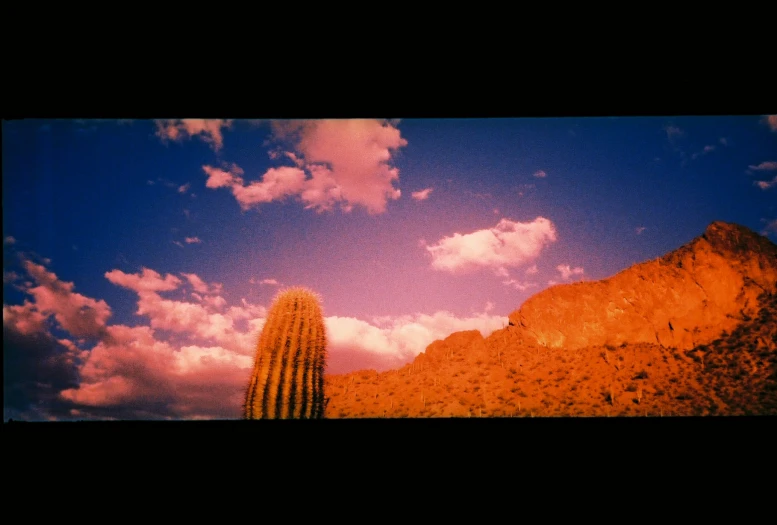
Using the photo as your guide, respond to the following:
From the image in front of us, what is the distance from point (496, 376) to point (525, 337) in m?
2.79

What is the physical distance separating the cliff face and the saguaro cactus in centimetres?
794

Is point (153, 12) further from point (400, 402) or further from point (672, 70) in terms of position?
point (400, 402)

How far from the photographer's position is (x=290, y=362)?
3592 mm

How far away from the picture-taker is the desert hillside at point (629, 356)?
7.03 m

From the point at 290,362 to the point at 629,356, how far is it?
25.3 ft

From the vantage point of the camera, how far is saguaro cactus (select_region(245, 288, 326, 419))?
11.5ft

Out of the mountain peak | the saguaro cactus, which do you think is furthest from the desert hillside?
the saguaro cactus

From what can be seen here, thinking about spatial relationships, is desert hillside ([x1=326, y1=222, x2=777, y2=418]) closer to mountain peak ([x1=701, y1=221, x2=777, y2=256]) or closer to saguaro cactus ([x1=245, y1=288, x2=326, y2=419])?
mountain peak ([x1=701, y1=221, x2=777, y2=256])

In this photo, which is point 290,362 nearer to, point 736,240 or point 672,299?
point 672,299

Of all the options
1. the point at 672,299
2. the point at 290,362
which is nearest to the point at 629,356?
the point at 672,299

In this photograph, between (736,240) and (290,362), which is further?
(736,240)

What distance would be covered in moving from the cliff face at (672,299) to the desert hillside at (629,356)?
0.02 meters

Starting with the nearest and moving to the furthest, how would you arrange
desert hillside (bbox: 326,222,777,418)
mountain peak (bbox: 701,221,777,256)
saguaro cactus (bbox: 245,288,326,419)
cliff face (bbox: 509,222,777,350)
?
saguaro cactus (bbox: 245,288,326,419)
desert hillside (bbox: 326,222,777,418)
cliff face (bbox: 509,222,777,350)
mountain peak (bbox: 701,221,777,256)

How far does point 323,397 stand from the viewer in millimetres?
3791
